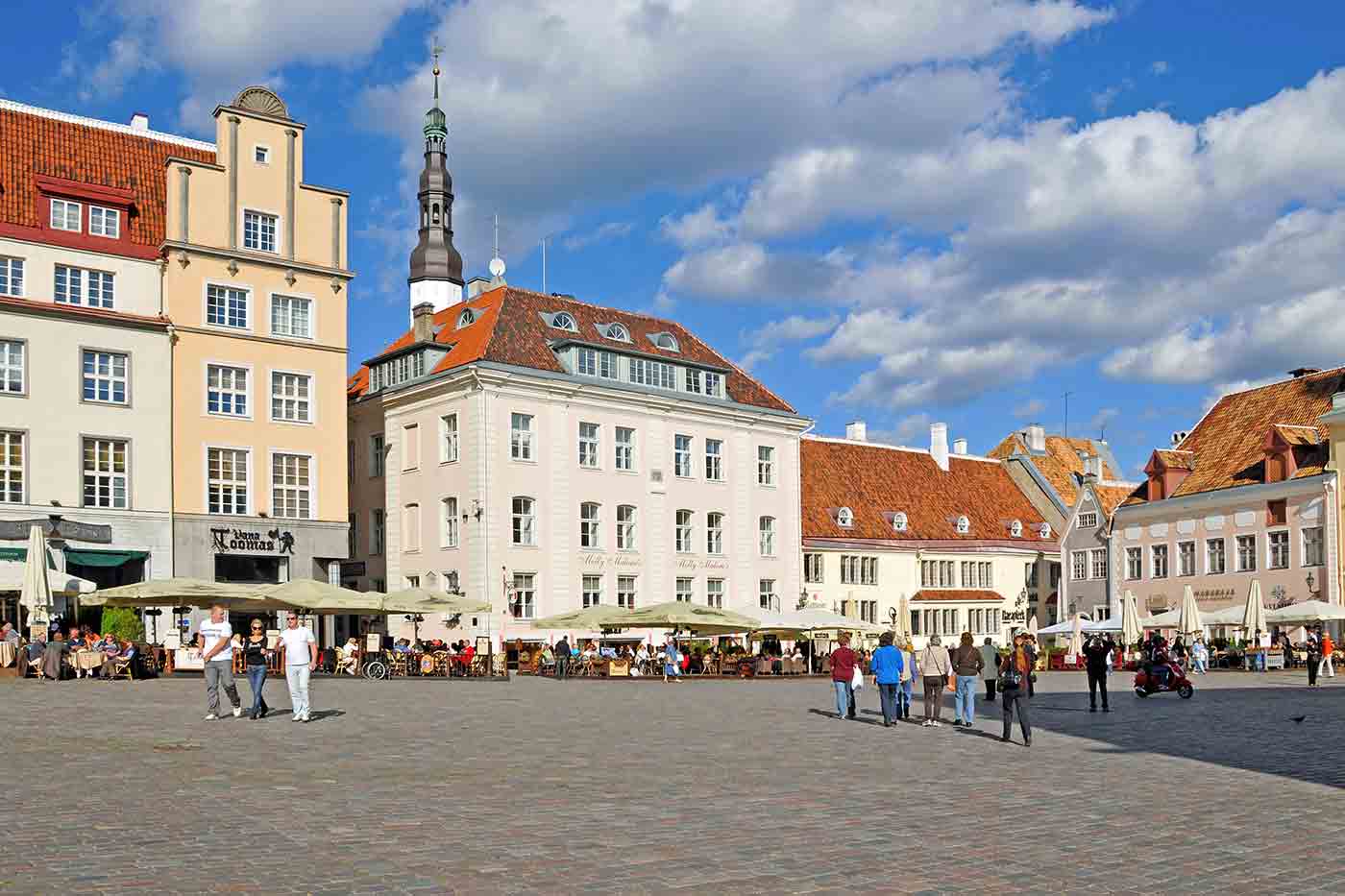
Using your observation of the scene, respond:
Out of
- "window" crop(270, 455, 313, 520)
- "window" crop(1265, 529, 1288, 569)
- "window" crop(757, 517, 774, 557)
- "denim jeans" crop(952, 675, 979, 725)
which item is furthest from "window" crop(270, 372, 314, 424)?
"window" crop(1265, 529, 1288, 569)

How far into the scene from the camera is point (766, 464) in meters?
63.7

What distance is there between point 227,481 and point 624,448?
1659 cm

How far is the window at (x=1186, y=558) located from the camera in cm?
6306

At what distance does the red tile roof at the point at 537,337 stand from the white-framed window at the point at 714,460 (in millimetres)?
2494

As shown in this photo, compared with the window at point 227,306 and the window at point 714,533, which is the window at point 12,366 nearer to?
the window at point 227,306

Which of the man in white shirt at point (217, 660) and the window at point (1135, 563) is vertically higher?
the window at point (1135, 563)

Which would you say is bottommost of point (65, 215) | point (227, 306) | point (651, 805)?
point (651, 805)

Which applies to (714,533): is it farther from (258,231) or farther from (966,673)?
(966,673)

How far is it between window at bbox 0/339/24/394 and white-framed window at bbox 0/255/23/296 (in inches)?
63.3

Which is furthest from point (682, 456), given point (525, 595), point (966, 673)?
point (966, 673)

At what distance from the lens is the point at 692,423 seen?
198 ft

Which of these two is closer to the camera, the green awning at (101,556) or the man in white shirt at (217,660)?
the man in white shirt at (217,660)

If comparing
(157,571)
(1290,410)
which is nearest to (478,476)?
(157,571)

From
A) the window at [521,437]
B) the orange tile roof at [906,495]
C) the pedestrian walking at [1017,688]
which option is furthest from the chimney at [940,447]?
the pedestrian walking at [1017,688]
